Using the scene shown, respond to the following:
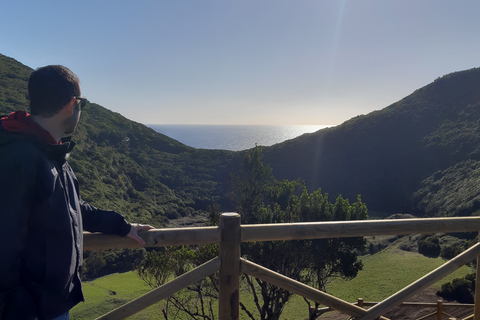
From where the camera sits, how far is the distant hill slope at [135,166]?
29.5 m

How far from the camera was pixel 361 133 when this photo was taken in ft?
134

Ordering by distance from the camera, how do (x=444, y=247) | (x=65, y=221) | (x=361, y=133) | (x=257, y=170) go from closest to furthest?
(x=65, y=221), (x=257, y=170), (x=444, y=247), (x=361, y=133)

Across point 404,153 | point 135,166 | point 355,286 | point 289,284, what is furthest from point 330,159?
point 289,284

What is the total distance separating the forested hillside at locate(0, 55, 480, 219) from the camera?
29.4m

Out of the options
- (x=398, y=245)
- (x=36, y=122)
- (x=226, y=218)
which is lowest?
(x=398, y=245)

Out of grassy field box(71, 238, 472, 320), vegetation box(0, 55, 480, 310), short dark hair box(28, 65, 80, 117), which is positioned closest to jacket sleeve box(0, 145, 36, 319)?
short dark hair box(28, 65, 80, 117)

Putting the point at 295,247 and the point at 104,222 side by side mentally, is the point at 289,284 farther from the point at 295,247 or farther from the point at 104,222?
the point at 295,247

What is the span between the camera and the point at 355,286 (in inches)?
526

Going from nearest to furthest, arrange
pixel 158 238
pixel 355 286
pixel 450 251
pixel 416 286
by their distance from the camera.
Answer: pixel 158 238 < pixel 416 286 < pixel 355 286 < pixel 450 251

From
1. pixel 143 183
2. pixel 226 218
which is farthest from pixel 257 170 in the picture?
pixel 143 183

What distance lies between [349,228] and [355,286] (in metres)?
12.6

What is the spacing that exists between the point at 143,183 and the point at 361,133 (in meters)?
24.8

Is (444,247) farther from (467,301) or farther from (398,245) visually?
(467,301)

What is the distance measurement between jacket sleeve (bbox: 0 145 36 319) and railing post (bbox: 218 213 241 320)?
1.00 metres
